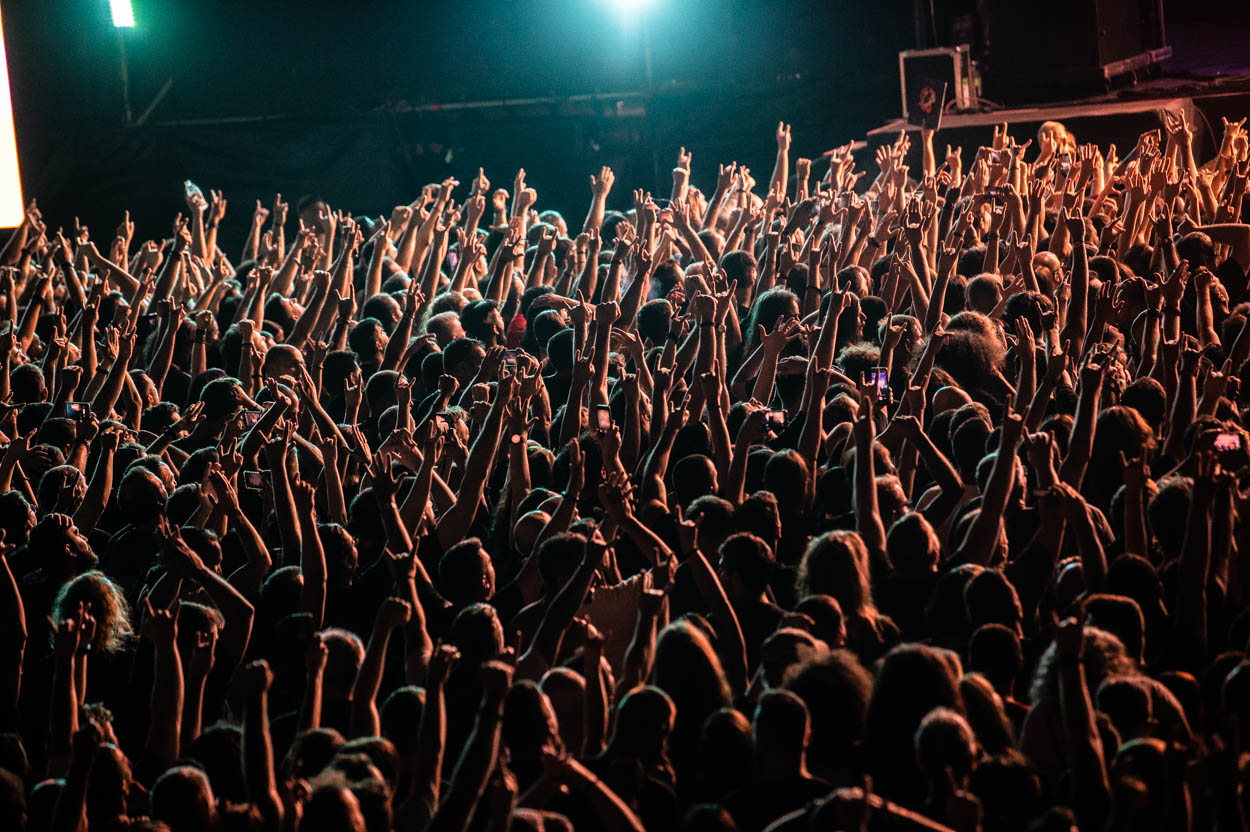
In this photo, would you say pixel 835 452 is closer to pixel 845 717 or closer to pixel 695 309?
pixel 695 309

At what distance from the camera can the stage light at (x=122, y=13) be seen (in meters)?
11.5

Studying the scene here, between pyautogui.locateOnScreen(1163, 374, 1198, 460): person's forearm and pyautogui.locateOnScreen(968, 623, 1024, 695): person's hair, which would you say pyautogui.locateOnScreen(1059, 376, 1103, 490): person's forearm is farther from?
pyautogui.locateOnScreen(968, 623, 1024, 695): person's hair

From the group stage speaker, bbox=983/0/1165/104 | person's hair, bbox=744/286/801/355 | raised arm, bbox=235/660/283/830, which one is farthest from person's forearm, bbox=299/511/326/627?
stage speaker, bbox=983/0/1165/104

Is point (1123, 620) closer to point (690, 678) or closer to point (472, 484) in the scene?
point (690, 678)

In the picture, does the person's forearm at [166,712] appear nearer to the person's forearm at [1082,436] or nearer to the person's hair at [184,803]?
the person's hair at [184,803]

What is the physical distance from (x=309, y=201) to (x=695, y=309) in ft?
24.8

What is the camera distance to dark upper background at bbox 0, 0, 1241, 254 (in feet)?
35.6

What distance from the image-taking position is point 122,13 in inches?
455

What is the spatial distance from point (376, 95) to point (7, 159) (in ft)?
10.6

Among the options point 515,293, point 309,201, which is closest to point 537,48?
point 309,201

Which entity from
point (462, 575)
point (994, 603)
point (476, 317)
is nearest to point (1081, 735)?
point (994, 603)

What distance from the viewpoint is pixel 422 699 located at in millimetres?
2227

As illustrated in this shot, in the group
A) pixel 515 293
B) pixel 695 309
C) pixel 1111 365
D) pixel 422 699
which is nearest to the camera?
pixel 422 699

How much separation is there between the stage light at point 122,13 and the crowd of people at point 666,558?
300 inches
